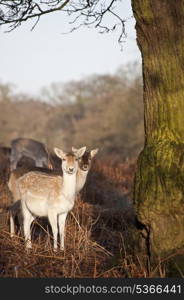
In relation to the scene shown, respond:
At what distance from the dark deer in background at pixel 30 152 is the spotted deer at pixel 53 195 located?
8.90m

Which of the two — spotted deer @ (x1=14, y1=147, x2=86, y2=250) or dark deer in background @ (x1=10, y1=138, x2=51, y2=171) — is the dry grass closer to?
spotted deer @ (x1=14, y1=147, x2=86, y2=250)

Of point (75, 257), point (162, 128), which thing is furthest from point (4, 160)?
point (162, 128)

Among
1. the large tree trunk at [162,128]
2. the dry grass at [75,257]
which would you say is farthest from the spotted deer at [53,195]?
the large tree trunk at [162,128]

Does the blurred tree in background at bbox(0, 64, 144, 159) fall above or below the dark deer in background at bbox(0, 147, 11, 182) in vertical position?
above

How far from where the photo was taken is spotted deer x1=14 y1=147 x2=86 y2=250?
9.41 meters

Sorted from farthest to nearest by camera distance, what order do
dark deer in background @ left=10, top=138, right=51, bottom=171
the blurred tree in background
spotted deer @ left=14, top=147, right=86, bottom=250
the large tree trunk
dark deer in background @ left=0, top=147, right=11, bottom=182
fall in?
the blurred tree in background, dark deer in background @ left=10, top=138, right=51, bottom=171, dark deer in background @ left=0, top=147, right=11, bottom=182, spotted deer @ left=14, top=147, right=86, bottom=250, the large tree trunk

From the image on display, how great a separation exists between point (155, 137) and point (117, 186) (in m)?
12.2

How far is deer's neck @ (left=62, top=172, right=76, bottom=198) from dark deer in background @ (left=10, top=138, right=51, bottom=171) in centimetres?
930

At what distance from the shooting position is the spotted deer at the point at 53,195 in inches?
371

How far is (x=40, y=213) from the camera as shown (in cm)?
959

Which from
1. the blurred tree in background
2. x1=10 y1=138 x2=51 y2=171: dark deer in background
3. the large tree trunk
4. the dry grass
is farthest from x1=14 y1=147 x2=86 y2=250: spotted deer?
the blurred tree in background

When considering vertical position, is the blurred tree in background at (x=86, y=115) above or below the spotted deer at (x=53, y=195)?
above

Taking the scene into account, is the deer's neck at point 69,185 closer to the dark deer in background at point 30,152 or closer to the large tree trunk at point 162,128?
the large tree trunk at point 162,128

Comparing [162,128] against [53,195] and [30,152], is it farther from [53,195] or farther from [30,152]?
[30,152]
